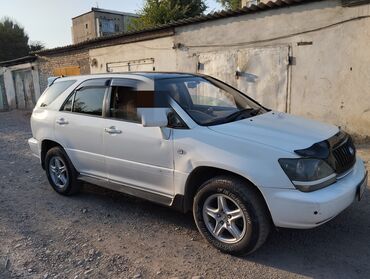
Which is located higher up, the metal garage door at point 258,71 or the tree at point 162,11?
the tree at point 162,11

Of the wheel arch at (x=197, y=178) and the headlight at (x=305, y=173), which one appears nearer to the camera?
the headlight at (x=305, y=173)

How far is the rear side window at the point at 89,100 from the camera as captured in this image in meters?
4.53

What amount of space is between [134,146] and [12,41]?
4167 centimetres

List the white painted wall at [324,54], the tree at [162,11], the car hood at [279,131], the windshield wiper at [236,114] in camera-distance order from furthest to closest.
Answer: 1. the tree at [162,11]
2. the white painted wall at [324,54]
3. the windshield wiper at [236,114]
4. the car hood at [279,131]

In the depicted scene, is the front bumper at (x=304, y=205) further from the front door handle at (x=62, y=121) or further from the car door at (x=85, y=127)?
the front door handle at (x=62, y=121)

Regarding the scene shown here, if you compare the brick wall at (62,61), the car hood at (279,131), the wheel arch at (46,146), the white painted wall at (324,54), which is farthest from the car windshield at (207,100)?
the brick wall at (62,61)

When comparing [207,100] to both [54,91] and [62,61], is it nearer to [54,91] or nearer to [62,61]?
[54,91]

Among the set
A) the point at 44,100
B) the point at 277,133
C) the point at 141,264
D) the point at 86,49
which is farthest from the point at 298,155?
the point at 86,49

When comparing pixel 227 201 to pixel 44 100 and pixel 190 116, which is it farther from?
pixel 44 100

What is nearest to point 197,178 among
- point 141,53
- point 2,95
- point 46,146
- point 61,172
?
point 61,172

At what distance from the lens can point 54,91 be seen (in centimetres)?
540

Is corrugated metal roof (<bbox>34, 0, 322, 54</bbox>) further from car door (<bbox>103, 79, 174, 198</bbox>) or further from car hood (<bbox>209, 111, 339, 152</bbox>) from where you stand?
car door (<bbox>103, 79, 174, 198</bbox>)

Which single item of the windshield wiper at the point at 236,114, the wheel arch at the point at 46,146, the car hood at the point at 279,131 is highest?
the windshield wiper at the point at 236,114

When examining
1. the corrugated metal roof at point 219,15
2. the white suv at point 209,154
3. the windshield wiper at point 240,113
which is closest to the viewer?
the white suv at point 209,154
